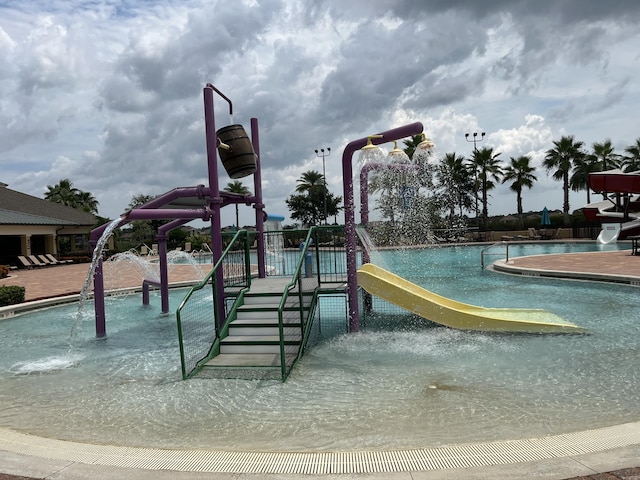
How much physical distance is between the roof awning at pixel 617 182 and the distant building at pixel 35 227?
33.8m

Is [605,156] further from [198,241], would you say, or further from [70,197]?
[70,197]

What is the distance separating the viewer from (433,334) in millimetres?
8844

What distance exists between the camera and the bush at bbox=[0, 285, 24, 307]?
1347cm

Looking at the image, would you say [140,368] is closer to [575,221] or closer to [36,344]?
[36,344]

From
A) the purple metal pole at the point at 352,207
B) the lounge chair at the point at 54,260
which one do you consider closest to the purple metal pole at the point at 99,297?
the purple metal pole at the point at 352,207

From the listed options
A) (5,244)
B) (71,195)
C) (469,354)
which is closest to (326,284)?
(469,354)

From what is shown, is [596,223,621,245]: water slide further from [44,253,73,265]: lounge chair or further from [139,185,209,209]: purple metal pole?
[44,253,73,265]: lounge chair

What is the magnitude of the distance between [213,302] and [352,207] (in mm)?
3230

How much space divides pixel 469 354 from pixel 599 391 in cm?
203

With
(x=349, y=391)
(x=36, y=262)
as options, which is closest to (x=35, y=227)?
(x=36, y=262)

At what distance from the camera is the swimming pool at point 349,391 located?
473 centimetres

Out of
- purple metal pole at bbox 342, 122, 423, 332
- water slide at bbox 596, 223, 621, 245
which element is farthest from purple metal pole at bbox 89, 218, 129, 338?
water slide at bbox 596, 223, 621, 245

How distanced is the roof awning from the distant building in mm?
33759

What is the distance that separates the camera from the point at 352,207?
942cm
